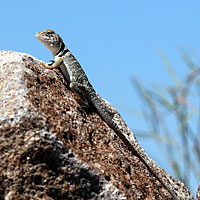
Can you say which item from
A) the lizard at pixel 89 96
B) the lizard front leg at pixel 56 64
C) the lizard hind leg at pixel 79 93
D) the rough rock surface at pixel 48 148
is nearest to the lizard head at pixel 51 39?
the lizard at pixel 89 96

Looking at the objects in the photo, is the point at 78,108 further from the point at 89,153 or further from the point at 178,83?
the point at 178,83

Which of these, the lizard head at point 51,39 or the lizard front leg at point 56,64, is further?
the lizard head at point 51,39

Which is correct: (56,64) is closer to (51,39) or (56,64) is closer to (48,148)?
(51,39)

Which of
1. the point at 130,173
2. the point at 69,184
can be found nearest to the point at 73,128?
the point at 69,184

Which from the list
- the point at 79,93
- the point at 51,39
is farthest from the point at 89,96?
the point at 51,39

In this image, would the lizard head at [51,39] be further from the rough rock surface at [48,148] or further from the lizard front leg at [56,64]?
the rough rock surface at [48,148]

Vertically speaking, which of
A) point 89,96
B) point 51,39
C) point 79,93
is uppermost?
point 51,39

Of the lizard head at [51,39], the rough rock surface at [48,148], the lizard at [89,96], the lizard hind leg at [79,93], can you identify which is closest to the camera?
the rough rock surface at [48,148]
